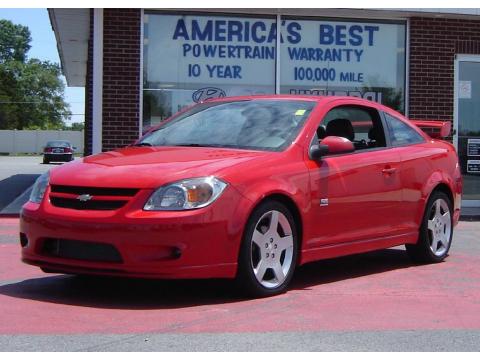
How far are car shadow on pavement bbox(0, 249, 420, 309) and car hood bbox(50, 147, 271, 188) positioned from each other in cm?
88

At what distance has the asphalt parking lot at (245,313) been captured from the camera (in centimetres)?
452

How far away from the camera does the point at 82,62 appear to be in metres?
24.0

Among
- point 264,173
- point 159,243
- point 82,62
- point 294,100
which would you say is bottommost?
point 159,243

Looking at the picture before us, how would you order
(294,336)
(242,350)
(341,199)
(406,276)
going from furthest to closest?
Result: (406,276) < (341,199) < (294,336) < (242,350)

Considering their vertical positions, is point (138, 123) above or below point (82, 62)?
below

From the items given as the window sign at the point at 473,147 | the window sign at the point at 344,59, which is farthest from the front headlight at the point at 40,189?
the window sign at the point at 473,147

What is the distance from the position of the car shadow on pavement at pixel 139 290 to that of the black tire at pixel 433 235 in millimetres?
584

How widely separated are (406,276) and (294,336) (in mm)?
2521

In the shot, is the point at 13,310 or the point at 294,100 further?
the point at 294,100

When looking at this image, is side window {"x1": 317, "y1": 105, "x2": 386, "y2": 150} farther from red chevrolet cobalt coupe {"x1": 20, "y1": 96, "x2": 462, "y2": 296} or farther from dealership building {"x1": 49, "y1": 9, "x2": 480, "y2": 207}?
dealership building {"x1": 49, "y1": 9, "x2": 480, "y2": 207}

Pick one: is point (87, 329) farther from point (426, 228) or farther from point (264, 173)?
point (426, 228)

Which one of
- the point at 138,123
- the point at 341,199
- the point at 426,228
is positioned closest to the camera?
the point at 341,199

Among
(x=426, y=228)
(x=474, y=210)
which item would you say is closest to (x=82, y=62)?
(x=474, y=210)

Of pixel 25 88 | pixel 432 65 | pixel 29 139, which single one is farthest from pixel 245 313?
pixel 25 88
